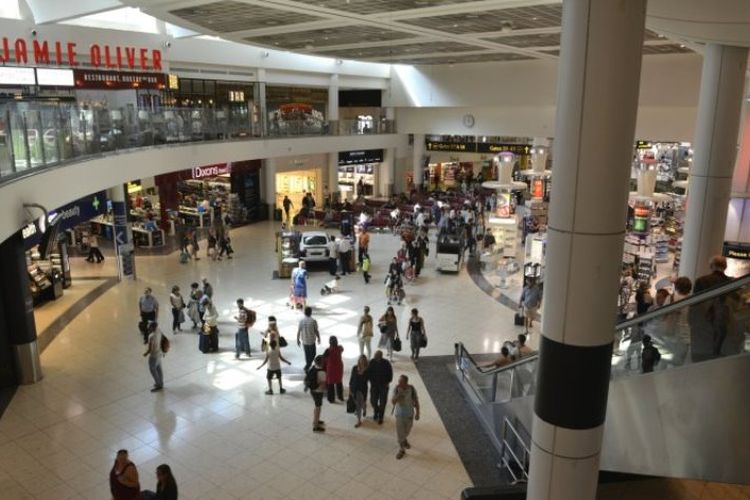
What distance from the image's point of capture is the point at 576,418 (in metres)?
5.38

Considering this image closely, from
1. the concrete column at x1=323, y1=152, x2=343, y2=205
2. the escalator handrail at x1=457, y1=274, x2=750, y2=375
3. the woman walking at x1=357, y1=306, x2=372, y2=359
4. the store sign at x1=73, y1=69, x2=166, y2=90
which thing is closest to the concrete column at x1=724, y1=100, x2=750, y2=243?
the woman walking at x1=357, y1=306, x2=372, y2=359

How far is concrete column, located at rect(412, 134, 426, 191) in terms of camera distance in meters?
37.5

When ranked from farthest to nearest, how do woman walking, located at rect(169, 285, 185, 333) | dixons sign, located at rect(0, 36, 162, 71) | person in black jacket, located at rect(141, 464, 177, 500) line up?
dixons sign, located at rect(0, 36, 162, 71) < woman walking, located at rect(169, 285, 185, 333) < person in black jacket, located at rect(141, 464, 177, 500)

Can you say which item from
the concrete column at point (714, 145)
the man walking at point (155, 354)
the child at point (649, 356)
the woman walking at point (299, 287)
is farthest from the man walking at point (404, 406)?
the woman walking at point (299, 287)

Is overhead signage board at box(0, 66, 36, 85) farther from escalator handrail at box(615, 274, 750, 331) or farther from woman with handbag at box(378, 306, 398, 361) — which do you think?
escalator handrail at box(615, 274, 750, 331)

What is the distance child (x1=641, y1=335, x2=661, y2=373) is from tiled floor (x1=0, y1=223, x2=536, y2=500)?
3.04m

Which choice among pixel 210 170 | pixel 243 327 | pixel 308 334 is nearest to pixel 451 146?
pixel 210 170

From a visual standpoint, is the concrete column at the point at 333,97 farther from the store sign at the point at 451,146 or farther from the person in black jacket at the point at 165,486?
the person in black jacket at the point at 165,486

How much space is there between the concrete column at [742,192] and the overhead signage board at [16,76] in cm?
2052

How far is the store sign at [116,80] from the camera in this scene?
19969mm

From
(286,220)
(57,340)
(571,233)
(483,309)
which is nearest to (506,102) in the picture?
(286,220)

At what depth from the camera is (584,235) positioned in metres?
5.08

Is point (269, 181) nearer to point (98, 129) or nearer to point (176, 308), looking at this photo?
point (98, 129)

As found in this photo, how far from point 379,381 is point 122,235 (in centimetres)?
1197
